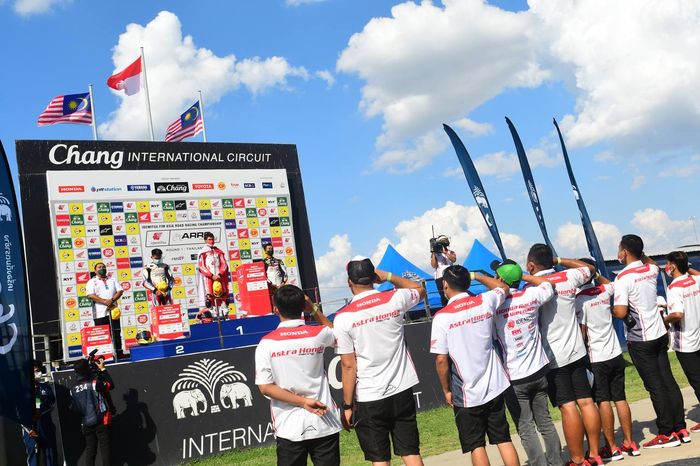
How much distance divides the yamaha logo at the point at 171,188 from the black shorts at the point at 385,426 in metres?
11.7

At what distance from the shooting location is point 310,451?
4574 mm

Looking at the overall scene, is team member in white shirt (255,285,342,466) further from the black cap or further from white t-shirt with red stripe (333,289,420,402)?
the black cap

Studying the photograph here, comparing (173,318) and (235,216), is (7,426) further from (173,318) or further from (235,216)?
(235,216)

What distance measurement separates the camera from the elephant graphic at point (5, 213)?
5.36 meters

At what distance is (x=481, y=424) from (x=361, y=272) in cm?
146

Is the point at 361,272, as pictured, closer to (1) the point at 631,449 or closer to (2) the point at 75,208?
(1) the point at 631,449

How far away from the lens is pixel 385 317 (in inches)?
198

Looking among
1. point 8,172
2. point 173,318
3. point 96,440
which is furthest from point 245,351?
point 8,172

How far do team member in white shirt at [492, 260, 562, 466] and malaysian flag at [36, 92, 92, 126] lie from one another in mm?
14441

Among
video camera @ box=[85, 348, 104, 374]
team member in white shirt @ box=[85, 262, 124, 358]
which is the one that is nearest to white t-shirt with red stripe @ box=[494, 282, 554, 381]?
video camera @ box=[85, 348, 104, 374]

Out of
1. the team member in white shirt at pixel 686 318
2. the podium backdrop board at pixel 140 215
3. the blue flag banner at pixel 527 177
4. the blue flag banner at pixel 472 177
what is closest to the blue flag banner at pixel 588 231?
the blue flag banner at pixel 527 177

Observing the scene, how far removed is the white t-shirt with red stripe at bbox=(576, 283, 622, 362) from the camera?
652 cm

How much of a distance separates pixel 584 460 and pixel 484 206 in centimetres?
849

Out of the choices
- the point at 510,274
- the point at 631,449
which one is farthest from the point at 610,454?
the point at 510,274
